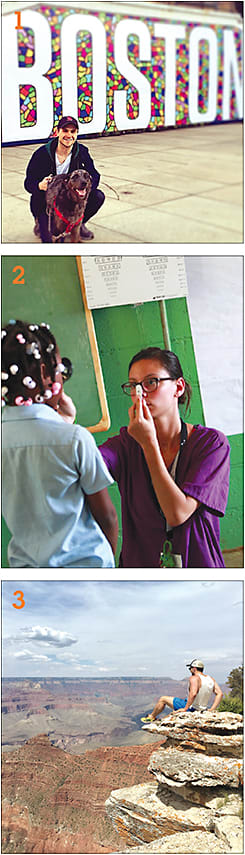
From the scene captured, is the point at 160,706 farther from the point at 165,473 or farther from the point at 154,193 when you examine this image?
the point at 154,193

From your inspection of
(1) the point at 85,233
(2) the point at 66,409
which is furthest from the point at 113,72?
(2) the point at 66,409

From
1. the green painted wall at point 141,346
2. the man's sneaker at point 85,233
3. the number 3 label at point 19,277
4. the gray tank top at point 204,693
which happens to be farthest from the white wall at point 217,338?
the gray tank top at point 204,693

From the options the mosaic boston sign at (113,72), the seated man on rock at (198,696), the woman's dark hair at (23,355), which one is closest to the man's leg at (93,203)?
the mosaic boston sign at (113,72)

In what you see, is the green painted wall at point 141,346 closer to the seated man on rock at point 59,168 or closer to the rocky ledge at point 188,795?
the seated man on rock at point 59,168

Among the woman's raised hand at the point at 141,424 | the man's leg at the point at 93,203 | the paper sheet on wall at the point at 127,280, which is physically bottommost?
the woman's raised hand at the point at 141,424

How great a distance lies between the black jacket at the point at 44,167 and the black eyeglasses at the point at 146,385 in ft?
1.19

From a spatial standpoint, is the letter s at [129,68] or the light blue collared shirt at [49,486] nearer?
the light blue collared shirt at [49,486]

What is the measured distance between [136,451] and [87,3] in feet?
2.81

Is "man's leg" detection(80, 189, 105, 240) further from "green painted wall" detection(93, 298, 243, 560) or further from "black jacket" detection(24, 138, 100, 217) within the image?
"green painted wall" detection(93, 298, 243, 560)

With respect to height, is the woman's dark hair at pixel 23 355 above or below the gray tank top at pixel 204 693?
above

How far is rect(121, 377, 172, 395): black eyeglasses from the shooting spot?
1.34 metres

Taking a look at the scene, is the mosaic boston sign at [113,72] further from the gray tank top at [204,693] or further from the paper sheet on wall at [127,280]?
the gray tank top at [204,693]

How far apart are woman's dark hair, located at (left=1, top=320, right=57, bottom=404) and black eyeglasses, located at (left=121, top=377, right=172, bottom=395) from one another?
0.13 metres

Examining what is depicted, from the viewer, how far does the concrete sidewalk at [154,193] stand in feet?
4.50
